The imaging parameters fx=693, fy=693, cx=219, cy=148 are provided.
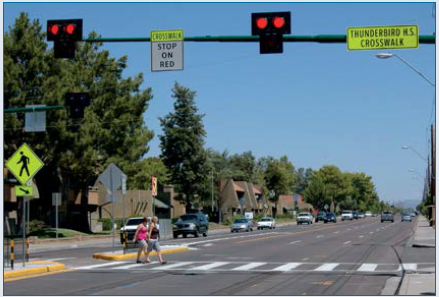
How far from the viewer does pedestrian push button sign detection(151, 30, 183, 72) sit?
17.3m

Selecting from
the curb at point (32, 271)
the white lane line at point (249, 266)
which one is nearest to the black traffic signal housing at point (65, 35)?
the curb at point (32, 271)

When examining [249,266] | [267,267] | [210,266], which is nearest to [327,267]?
[267,267]

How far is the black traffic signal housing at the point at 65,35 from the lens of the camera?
670 inches

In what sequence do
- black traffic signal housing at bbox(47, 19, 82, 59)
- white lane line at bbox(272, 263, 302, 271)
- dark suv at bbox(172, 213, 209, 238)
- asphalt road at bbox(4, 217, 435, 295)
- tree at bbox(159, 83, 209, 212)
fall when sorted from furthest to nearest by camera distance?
tree at bbox(159, 83, 209, 212)
dark suv at bbox(172, 213, 209, 238)
white lane line at bbox(272, 263, 302, 271)
black traffic signal housing at bbox(47, 19, 82, 59)
asphalt road at bbox(4, 217, 435, 295)

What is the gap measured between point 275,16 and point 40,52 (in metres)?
32.1

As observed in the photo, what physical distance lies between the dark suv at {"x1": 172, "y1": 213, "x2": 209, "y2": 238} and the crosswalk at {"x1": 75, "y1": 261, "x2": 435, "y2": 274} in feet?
78.8

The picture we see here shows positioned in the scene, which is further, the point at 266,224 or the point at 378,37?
the point at 266,224

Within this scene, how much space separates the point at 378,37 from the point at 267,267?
8830 mm

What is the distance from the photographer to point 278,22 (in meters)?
16.0

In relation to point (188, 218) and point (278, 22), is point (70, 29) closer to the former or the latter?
point (278, 22)

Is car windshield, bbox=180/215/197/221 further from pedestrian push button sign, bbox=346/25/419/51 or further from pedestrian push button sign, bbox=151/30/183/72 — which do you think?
pedestrian push button sign, bbox=346/25/419/51

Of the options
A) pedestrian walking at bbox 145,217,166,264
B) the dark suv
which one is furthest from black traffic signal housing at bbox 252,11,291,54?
the dark suv

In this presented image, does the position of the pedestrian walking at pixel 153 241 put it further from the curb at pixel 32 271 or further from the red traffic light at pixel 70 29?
the red traffic light at pixel 70 29

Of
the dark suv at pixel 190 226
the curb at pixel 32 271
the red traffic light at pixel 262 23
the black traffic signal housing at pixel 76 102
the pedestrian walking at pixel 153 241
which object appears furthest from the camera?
the dark suv at pixel 190 226
